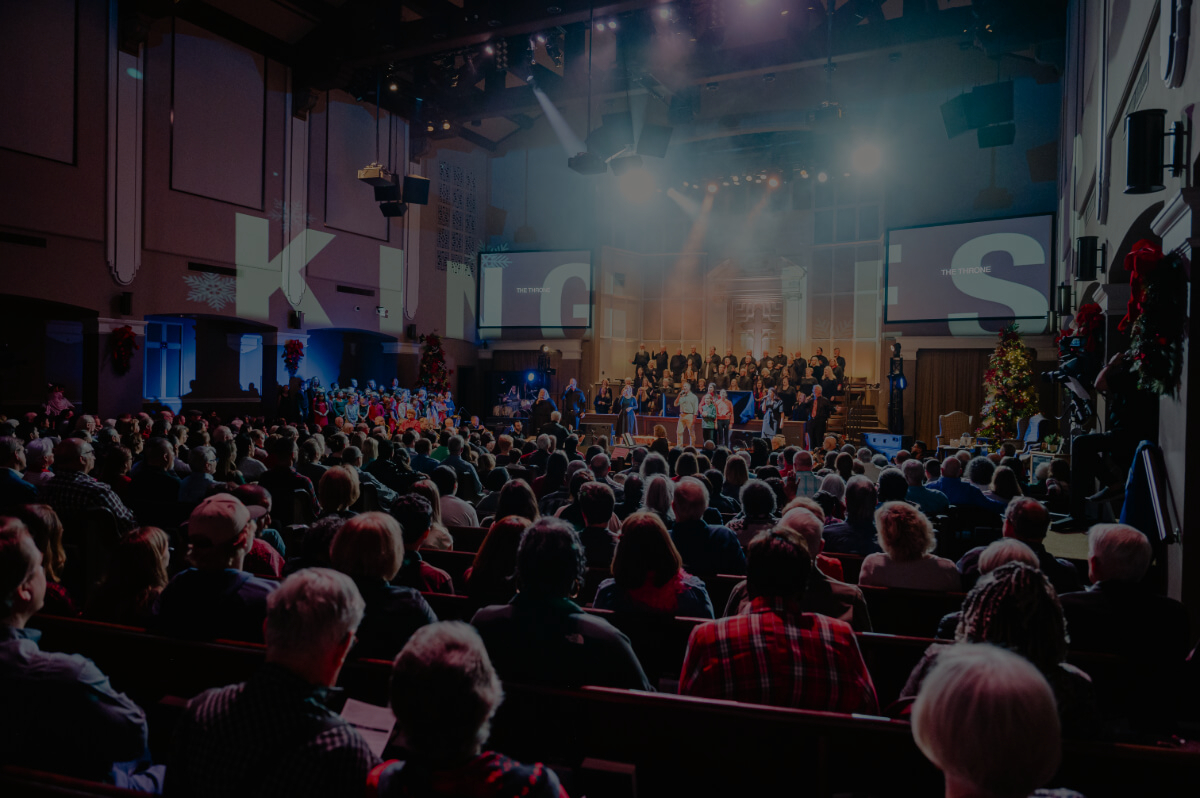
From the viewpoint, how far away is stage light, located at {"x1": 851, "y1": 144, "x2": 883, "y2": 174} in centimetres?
1547

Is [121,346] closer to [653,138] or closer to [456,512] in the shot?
[653,138]

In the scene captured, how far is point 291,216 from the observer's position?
1384 cm

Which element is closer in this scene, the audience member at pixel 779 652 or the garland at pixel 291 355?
the audience member at pixel 779 652

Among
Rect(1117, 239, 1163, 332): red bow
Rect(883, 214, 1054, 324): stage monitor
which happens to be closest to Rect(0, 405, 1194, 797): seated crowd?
Rect(1117, 239, 1163, 332): red bow

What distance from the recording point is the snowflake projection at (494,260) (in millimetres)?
17906

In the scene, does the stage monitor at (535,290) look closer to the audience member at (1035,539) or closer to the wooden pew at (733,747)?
the audience member at (1035,539)

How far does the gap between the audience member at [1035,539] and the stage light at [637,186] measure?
15.6m

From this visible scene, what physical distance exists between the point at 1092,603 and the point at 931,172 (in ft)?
47.0

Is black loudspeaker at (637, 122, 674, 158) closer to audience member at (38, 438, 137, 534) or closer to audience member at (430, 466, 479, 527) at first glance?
audience member at (430, 466, 479, 527)

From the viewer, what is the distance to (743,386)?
15648 millimetres

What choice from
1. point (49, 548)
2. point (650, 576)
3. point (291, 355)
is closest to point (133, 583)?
point (49, 548)

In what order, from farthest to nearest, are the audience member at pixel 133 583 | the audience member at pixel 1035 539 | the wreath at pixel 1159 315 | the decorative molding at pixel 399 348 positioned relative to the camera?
the decorative molding at pixel 399 348
the wreath at pixel 1159 315
the audience member at pixel 1035 539
the audience member at pixel 133 583

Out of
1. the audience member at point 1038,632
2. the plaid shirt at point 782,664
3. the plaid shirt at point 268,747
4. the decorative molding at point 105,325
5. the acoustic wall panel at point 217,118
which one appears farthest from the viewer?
the acoustic wall panel at point 217,118

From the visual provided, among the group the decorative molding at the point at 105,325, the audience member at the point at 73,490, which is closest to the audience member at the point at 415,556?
the audience member at the point at 73,490
